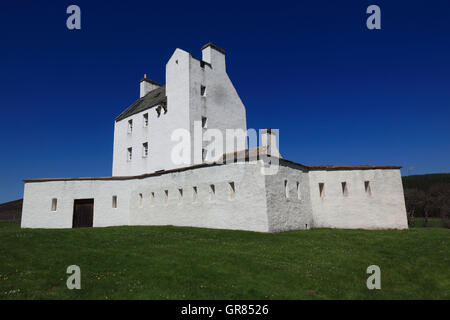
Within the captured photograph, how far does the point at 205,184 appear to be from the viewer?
2325 cm

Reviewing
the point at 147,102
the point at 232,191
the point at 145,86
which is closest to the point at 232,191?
the point at 232,191

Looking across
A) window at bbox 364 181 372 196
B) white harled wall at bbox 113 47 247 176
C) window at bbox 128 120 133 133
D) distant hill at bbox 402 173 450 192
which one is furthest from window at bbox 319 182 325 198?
distant hill at bbox 402 173 450 192

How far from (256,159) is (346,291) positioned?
452 inches

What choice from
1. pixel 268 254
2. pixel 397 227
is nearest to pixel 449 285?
pixel 268 254

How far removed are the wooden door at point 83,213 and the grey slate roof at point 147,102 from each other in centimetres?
1356

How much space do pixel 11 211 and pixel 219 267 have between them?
200 ft

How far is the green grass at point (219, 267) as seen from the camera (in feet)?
30.8

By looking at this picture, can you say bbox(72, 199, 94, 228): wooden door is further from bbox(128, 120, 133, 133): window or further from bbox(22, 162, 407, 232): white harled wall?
bbox(128, 120, 133, 133): window

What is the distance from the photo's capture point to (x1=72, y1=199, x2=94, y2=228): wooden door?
93.6ft

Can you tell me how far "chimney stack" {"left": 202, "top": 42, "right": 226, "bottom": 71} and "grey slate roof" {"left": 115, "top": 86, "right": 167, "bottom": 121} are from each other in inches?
279

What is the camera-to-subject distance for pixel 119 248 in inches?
581

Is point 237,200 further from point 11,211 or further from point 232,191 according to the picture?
point 11,211
